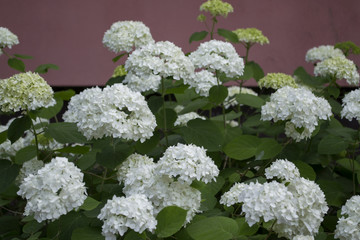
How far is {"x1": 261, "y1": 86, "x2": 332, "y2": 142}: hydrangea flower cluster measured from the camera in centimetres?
149

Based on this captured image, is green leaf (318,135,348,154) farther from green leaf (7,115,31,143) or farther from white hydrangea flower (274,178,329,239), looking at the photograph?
green leaf (7,115,31,143)

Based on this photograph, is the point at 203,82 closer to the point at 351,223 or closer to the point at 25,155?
the point at 25,155

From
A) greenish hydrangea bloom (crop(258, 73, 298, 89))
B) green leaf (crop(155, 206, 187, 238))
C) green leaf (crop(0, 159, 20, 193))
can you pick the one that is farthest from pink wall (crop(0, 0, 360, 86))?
green leaf (crop(155, 206, 187, 238))

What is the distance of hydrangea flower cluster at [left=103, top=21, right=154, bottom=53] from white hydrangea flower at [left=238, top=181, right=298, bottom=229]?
1.08 m

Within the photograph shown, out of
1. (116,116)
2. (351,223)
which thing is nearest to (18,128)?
(116,116)

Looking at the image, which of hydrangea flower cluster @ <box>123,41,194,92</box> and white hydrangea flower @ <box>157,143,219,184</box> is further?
hydrangea flower cluster @ <box>123,41,194,92</box>

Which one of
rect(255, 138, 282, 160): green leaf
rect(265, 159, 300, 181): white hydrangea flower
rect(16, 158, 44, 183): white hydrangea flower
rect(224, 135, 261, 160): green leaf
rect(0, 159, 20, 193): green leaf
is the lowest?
rect(16, 158, 44, 183): white hydrangea flower

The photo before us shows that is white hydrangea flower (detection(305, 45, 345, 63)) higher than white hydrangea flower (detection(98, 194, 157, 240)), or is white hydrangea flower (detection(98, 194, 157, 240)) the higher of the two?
white hydrangea flower (detection(98, 194, 157, 240))

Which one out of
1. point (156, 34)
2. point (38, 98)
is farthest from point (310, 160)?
point (156, 34)

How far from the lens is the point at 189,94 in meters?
2.36

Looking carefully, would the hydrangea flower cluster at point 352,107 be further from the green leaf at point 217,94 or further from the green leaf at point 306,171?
the green leaf at point 217,94

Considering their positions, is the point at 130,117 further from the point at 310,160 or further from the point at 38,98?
the point at 310,160

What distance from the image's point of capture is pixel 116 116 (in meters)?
1.33

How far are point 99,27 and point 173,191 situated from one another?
169 inches
